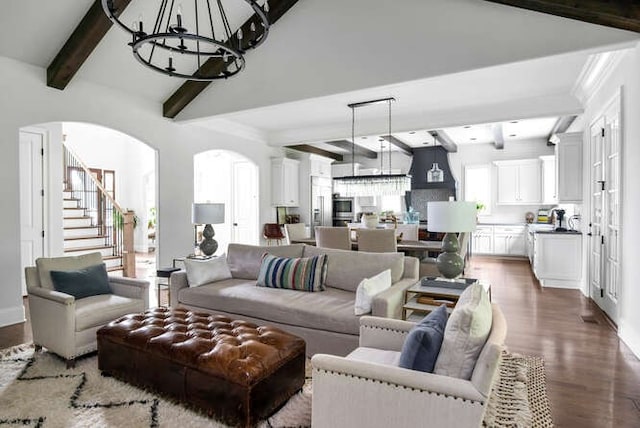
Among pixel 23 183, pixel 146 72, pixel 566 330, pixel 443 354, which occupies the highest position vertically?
pixel 146 72

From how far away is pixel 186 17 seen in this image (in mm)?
4203

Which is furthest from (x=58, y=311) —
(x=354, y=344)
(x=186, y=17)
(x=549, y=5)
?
(x=549, y=5)

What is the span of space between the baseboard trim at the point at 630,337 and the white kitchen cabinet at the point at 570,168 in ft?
8.91

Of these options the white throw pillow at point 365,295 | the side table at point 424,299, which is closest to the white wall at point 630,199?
the side table at point 424,299

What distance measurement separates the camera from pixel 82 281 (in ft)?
10.9

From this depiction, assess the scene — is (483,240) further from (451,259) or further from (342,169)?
(451,259)

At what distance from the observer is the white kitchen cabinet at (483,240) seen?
898cm

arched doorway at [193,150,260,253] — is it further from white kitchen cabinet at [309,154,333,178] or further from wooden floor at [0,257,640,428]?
wooden floor at [0,257,640,428]

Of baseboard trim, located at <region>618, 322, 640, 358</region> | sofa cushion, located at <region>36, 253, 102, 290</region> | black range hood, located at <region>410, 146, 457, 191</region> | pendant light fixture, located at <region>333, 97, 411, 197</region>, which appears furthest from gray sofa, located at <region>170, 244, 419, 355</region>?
black range hood, located at <region>410, 146, 457, 191</region>

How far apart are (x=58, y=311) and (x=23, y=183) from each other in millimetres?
3334

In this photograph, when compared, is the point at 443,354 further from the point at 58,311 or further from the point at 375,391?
the point at 58,311

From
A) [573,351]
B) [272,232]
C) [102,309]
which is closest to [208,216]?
[102,309]

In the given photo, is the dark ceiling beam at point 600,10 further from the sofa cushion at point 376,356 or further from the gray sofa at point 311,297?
the sofa cushion at point 376,356

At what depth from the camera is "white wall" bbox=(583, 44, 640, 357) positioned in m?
3.24
